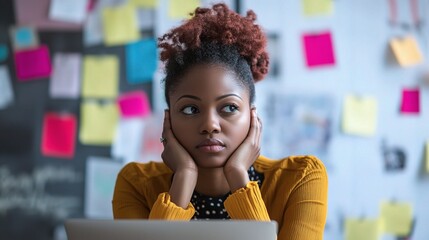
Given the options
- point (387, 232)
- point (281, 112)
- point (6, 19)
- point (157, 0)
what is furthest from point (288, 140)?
point (6, 19)

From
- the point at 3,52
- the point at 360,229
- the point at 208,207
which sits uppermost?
the point at 3,52

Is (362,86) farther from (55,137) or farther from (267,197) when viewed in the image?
(267,197)

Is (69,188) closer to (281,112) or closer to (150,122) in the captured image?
(150,122)

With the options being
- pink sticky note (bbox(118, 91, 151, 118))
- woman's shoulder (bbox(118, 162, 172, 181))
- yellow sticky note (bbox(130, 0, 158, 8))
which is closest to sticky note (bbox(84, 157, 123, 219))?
pink sticky note (bbox(118, 91, 151, 118))

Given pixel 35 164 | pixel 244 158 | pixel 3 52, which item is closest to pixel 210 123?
pixel 244 158

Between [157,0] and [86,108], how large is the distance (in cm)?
52

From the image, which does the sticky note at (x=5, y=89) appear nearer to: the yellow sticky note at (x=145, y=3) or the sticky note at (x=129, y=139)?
the sticky note at (x=129, y=139)

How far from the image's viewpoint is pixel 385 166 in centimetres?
269

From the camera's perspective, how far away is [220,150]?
1.40 m

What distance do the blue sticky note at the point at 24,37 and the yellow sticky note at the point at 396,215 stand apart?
155 centimetres

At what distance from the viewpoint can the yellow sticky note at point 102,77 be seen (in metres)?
2.67

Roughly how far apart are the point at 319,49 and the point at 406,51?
0.36m

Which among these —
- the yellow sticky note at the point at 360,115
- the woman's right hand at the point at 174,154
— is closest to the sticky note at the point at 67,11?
the yellow sticky note at the point at 360,115

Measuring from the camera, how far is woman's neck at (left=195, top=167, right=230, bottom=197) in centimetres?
146
